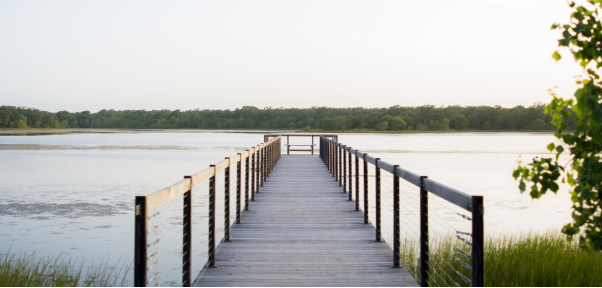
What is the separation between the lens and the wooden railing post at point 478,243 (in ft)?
8.85

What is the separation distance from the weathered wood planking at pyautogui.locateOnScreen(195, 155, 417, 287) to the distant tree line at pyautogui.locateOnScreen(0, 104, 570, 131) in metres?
80.1

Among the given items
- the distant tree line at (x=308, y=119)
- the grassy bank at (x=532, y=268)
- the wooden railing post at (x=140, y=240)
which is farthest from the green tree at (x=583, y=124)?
the distant tree line at (x=308, y=119)

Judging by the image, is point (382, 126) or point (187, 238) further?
point (382, 126)

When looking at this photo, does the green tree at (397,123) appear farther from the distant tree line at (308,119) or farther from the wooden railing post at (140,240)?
the wooden railing post at (140,240)

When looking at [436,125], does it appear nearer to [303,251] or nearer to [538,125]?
[538,125]

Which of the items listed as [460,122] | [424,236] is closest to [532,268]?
[424,236]

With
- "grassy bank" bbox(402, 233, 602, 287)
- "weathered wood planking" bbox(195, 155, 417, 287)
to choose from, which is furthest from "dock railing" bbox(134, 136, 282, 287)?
"grassy bank" bbox(402, 233, 602, 287)

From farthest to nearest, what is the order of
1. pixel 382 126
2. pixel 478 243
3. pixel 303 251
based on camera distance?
1. pixel 382 126
2. pixel 303 251
3. pixel 478 243

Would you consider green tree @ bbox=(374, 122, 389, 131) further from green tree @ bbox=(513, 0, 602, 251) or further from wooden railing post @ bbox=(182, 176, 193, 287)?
wooden railing post @ bbox=(182, 176, 193, 287)

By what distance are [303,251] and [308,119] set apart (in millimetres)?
85295

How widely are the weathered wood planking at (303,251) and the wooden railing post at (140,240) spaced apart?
119 cm

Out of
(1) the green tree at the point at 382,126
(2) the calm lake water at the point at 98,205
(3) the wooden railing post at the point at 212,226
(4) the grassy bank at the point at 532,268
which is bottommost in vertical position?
(2) the calm lake water at the point at 98,205

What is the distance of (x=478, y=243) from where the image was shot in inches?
108

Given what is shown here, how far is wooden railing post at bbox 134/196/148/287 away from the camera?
2.74m
